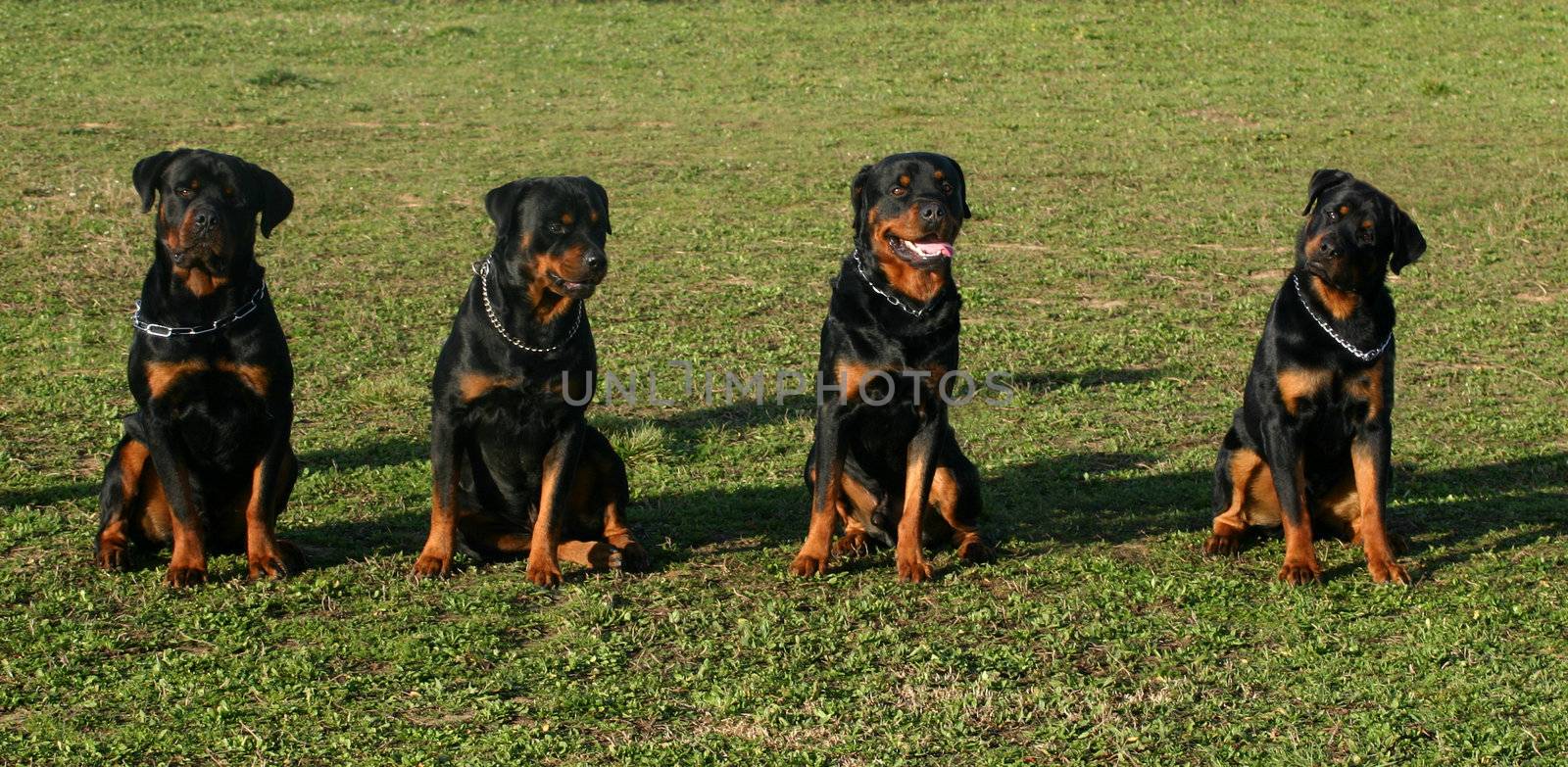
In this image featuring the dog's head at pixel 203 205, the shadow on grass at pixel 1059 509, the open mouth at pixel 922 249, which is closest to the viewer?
the dog's head at pixel 203 205

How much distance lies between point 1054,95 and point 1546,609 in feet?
47.2

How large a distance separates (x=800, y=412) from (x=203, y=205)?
3677mm

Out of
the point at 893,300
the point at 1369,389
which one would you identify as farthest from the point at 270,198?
the point at 1369,389

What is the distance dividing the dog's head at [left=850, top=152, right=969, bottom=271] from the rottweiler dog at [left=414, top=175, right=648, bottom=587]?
916 millimetres

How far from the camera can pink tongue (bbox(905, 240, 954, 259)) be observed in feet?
18.6

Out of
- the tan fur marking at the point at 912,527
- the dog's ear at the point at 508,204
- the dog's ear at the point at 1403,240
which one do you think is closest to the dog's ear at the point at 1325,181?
the dog's ear at the point at 1403,240

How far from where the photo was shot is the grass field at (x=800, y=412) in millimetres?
4719

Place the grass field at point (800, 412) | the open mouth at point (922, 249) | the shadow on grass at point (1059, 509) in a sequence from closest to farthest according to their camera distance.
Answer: the grass field at point (800, 412) < the open mouth at point (922, 249) < the shadow on grass at point (1059, 509)

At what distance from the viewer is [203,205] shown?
5.46 meters

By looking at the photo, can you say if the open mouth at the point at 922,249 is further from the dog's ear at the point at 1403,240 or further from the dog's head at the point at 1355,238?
the dog's ear at the point at 1403,240

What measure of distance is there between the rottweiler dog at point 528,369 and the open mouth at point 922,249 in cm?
99

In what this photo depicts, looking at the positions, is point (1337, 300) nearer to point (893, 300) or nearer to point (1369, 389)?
point (1369, 389)

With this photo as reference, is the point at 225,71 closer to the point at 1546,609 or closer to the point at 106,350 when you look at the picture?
the point at 106,350

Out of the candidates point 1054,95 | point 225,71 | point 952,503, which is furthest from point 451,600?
point 225,71
